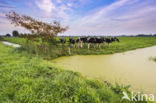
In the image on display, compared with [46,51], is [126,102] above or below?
below

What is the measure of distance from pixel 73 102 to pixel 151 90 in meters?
1.85

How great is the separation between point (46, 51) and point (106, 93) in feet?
17.5

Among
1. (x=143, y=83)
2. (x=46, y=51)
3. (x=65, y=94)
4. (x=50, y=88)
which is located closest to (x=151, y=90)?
(x=143, y=83)

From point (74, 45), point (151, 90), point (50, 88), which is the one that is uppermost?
point (74, 45)

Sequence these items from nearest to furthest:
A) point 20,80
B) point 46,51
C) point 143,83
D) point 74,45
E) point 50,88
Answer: point 50,88 < point 20,80 < point 143,83 < point 46,51 < point 74,45

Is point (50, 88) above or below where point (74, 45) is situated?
below

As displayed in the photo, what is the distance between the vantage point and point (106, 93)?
5.35 feet

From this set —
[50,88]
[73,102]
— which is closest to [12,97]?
[50,88]

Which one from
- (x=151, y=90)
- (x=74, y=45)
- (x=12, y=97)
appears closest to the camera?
(x=12, y=97)

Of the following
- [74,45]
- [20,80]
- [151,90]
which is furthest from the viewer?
[74,45]

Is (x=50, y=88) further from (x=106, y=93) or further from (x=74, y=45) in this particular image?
(x=74, y=45)

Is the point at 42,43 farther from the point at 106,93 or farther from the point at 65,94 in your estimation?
the point at 106,93

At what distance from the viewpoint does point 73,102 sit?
1421mm

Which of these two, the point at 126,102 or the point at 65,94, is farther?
the point at 65,94
